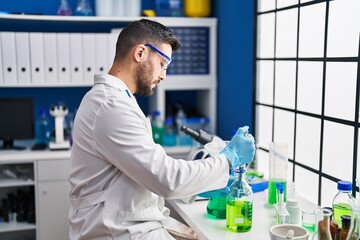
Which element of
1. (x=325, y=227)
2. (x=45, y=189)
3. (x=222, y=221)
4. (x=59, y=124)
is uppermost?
(x=59, y=124)

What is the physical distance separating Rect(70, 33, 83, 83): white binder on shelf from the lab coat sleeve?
1557 mm

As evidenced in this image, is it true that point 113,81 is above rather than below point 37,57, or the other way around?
below

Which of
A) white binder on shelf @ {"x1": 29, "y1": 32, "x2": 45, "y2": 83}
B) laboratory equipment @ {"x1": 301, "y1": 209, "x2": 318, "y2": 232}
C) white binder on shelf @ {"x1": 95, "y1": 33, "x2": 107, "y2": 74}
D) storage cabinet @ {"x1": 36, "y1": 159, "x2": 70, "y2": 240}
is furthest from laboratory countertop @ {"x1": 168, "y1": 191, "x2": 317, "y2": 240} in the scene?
white binder on shelf @ {"x1": 29, "y1": 32, "x2": 45, "y2": 83}

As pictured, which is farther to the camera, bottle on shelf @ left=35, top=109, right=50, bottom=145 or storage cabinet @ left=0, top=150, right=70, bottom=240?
bottle on shelf @ left=35, top=109, right=50, bottom=145

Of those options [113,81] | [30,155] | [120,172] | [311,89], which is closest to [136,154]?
[120,172]

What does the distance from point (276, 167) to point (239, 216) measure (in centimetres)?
43

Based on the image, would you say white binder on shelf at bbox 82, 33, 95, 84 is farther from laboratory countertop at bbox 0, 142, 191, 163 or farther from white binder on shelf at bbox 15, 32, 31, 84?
laboratory countertop at bbox 0, 142, 191, 163

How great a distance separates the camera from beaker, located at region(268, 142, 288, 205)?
6.65ft

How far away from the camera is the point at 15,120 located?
3049 mm

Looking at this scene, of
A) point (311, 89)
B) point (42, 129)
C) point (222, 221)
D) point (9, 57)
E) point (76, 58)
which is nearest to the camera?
point (222, 221)

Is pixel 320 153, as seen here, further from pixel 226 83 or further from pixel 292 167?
pixel 226 83

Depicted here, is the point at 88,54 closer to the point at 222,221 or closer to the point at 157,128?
the point at 157,128

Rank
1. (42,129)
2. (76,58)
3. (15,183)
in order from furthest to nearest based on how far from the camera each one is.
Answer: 1. (42,129)
2. (76,58)
3. (15,183)

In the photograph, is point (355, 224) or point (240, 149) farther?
point (240, 149)
